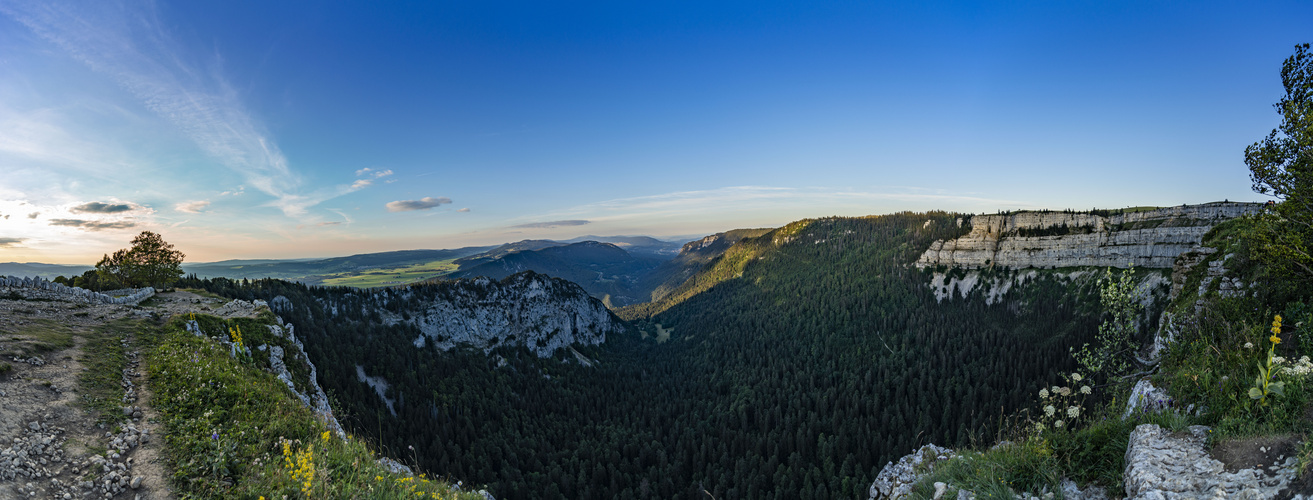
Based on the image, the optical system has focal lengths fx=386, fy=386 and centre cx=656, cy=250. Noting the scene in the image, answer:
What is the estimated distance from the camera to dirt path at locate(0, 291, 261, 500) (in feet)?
28.3

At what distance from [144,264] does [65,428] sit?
47307mm

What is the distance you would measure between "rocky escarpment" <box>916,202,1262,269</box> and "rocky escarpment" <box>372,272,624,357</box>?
144794mm

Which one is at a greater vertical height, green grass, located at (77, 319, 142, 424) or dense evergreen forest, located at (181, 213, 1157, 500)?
green grass, located at (77, 319, 142, 424)

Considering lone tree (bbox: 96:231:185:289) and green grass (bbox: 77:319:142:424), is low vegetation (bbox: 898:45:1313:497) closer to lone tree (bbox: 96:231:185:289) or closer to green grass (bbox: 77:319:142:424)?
green grass (bbox: 77:319:142:424)

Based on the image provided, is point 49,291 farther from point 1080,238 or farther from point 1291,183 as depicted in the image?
point 1080,238

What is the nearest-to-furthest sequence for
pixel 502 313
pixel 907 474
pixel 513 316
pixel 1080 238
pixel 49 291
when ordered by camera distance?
pixel 907 474
pixel 49 291
pixel 502 313
pixel 513 316
pixel 1080 238

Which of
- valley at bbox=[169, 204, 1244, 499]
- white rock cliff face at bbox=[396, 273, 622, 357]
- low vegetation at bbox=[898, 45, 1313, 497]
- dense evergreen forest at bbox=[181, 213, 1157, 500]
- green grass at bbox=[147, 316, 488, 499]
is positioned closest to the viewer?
low vegetation at bbox=[898, 45, 1313, 497]

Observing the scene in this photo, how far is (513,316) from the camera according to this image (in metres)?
120

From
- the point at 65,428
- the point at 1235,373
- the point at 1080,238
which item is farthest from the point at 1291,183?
the point at 1080,238

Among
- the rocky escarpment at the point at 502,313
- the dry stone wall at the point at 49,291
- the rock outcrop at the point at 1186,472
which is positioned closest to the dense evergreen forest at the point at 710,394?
the rocky escarpment at the point at 502,313

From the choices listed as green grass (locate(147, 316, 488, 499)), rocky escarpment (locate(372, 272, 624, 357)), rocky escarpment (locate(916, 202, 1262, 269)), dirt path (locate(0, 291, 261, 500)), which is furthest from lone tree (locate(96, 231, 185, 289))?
rocky escarpment (locate(916, 202, 1262, 269))

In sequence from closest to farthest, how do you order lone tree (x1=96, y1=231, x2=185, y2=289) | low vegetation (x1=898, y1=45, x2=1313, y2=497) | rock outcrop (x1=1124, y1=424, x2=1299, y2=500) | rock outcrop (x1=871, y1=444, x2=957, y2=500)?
1. rock outcrop (x1=1124, y1=424, x2=1299, y2=500)
2. low vegetation (x1=898, y1=45, x2=1313, y2=497)
3. rock outcrop (x1=871, y1=444, x2=957, y2=500)
4. lone tree (x1=96, y1=231, x2=185, y2=289)

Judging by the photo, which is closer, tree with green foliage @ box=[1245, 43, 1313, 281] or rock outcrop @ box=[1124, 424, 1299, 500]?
rock outcrop @ box=[1124, 424, 1299, 500]

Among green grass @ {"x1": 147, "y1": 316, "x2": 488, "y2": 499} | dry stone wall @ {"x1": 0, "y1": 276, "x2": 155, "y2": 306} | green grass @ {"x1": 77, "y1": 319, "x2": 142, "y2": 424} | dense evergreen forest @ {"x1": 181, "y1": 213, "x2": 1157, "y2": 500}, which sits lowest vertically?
dense evergreen forest @ {"x1": 181, "y1": 213, "x2": 1157, "y2": 500}
